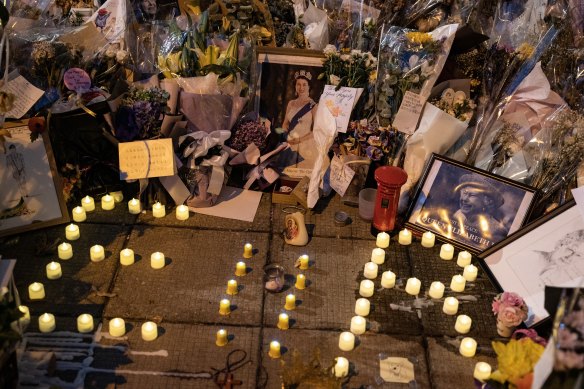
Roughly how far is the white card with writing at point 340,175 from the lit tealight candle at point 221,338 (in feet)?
4.68

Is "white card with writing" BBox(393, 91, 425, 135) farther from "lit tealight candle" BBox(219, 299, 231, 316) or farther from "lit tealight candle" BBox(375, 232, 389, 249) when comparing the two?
"lit tealight candle" BBox(219, 299, 231, 316)

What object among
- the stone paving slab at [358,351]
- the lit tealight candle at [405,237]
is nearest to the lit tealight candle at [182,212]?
the stone paving slab at [358,351]

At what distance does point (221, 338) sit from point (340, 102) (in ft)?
6.00

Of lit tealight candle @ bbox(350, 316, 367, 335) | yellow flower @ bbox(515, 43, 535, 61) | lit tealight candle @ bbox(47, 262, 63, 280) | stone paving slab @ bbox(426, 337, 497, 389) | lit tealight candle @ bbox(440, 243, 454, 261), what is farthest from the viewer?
yellow flower @ bbox(515, 43, 535, 61)

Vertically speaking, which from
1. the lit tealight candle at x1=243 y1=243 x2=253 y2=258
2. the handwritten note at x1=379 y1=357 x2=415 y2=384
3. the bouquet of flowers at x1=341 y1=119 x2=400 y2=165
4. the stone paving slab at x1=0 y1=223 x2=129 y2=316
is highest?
the bouquet of flowers at x1=341 y1=119 x2=400 y2=165

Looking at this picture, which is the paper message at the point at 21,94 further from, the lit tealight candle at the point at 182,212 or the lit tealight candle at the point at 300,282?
the lit tealight candle at the point at 300,282

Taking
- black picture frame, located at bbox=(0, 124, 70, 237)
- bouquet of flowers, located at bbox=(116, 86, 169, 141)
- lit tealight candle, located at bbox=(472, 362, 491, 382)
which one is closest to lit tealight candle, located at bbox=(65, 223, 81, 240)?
black picture frame, located at bbox=(0, 124, 70, 237)

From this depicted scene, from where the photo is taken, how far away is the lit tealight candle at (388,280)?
3.60m

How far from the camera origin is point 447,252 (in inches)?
152

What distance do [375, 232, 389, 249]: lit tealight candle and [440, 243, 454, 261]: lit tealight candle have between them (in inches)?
12.9

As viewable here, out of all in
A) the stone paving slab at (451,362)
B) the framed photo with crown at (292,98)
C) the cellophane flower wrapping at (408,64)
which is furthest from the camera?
the framed photo with crown at (292,98)

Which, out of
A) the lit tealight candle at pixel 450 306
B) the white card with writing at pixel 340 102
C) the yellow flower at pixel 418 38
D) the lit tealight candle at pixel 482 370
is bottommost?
the lit tealight candle at pixel 450 306

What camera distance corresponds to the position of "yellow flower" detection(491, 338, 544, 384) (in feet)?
8.05

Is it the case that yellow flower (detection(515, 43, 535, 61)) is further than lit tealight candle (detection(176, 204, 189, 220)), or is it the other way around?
yellow flower (detection(515, 43, 535, 61))
